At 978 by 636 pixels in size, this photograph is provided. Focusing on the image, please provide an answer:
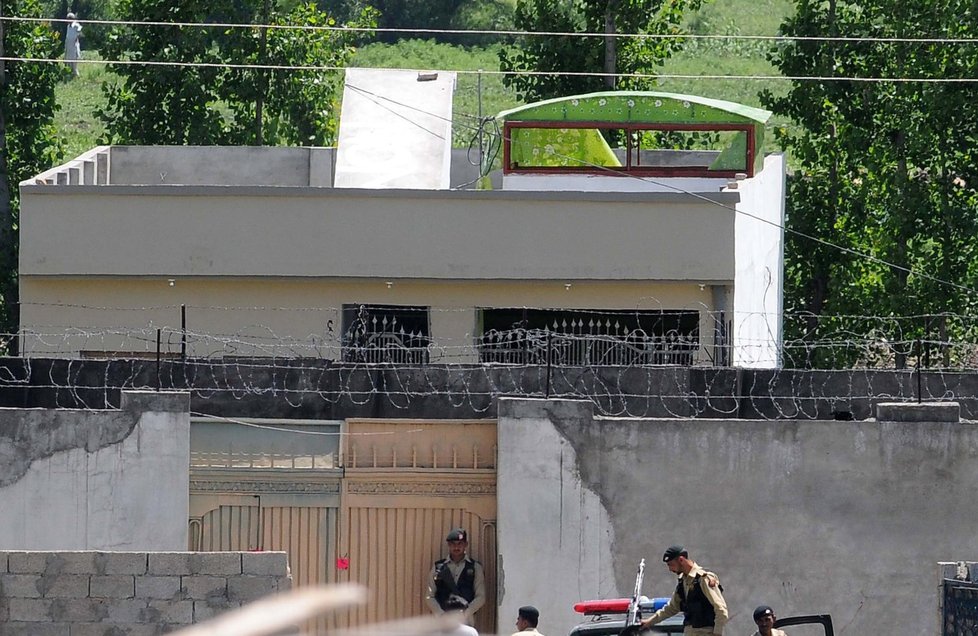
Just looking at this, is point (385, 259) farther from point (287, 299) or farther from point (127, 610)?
point (127, 610)

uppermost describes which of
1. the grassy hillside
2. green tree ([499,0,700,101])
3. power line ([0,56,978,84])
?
the grassy hillside

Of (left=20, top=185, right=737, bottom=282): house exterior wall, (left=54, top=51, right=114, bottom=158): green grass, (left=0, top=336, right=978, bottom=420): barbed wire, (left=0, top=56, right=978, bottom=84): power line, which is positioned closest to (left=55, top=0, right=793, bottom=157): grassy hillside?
(left=54, top=51, right=114, bottom=158): green grass

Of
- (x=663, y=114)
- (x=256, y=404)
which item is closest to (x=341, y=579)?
(x=256, y=404)

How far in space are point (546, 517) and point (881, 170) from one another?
18.8 meters

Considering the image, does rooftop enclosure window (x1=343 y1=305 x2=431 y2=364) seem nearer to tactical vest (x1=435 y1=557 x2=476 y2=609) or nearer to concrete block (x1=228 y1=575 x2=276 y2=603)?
tactical vest (x1=435 y1=557 x2=476 y2=609)

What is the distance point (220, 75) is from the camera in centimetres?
3478

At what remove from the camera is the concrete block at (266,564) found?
12.7 m

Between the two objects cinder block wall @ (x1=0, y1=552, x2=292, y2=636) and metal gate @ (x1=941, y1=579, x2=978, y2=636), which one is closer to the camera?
metal gate @ (x1=941, y1=579, x2=978, y2=636)

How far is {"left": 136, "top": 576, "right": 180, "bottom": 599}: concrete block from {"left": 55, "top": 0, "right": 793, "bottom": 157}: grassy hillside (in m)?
39.7

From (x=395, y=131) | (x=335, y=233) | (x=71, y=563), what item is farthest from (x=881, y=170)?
(x=71, y=563)

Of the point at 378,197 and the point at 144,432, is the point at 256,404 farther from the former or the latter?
the point at 378,197

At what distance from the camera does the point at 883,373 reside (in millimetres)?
17156

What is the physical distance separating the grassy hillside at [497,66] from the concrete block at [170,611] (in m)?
39.7

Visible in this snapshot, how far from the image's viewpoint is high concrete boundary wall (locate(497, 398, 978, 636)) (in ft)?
48.9
